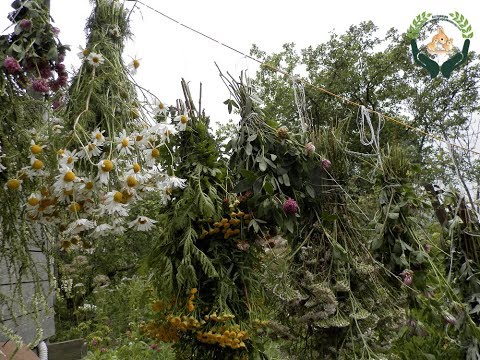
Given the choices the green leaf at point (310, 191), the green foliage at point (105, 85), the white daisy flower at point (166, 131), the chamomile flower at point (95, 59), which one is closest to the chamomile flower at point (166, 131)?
the white daisy flower at point (166, 131)

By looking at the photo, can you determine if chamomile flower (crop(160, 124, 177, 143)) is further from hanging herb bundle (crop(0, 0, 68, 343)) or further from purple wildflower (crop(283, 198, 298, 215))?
purple wildflower (crop(283, 198, 298, 215))

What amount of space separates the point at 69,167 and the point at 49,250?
0.90 feet

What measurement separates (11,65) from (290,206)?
2.86ft

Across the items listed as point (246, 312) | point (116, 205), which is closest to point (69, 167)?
point (116, 205)

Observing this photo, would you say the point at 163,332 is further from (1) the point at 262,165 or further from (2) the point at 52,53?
(2) the point at 52,53

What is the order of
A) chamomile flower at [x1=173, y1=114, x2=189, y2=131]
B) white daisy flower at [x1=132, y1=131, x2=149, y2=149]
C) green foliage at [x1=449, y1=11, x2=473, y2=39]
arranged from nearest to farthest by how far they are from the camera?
white daisy flower at [x1=132, y1=131, x2=149, y2=149]
chamomile flower at [x1=173, y1=114, x2=189, y2=131]
green foliage at [x1=449, y1=11, x2=473, y2=39]

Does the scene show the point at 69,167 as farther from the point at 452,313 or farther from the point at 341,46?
the point at 341,46

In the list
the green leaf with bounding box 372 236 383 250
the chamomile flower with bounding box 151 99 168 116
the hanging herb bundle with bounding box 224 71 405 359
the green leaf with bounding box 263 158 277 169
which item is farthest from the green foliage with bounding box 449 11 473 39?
the chamomile flower with bounding box 151 99 168 116

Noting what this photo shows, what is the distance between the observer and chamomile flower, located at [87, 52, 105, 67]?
3.98 feet

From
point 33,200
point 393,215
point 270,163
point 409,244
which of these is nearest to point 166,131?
point 33,200

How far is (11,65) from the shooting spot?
2.97 feet

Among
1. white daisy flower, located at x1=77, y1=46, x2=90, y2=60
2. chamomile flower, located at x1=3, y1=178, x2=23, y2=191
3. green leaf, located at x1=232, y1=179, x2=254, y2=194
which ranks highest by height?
white daisy flower, located at x1=77, y1=46, x2=90, y2=60

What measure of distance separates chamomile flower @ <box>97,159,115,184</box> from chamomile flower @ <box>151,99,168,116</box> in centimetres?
34

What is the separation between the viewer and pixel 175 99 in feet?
5.24
